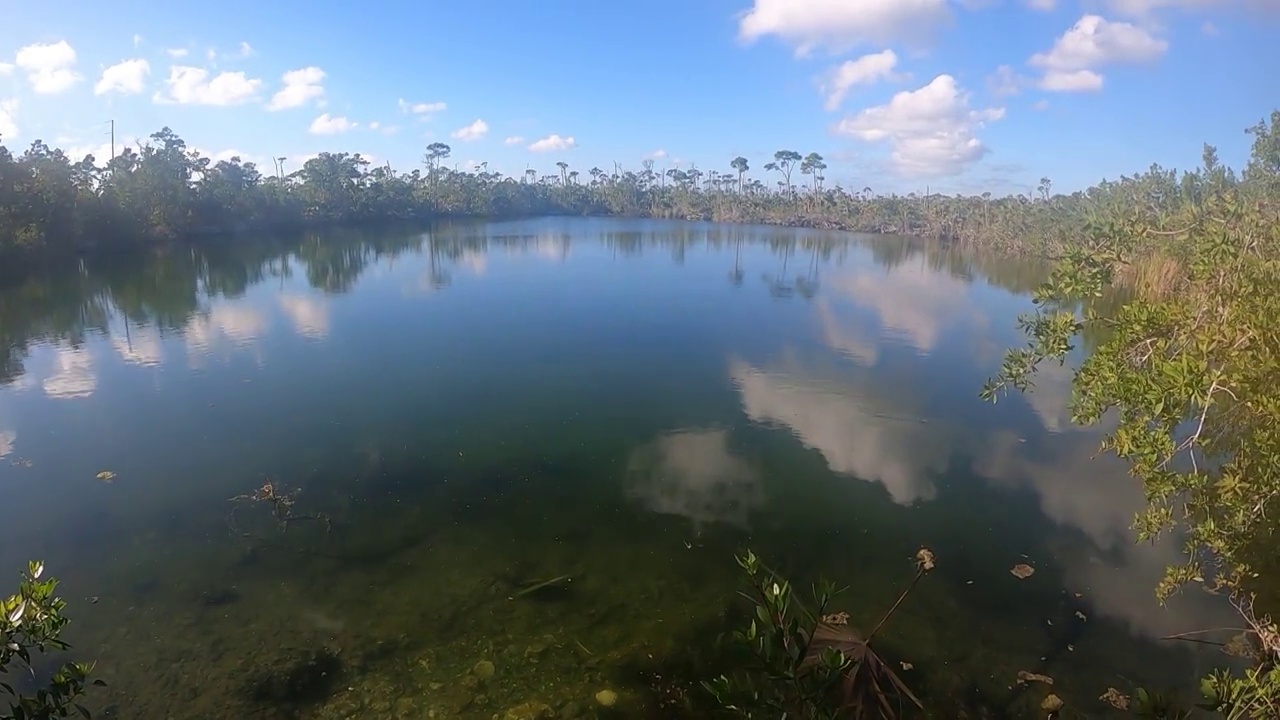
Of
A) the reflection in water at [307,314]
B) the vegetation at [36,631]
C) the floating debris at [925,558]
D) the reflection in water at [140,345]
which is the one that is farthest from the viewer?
the reflection in water at [307,314]

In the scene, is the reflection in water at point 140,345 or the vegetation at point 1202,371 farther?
the reflection in water at point 140,345

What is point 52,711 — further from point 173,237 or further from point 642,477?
point 173,237

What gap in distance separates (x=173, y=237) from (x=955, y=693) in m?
42.8

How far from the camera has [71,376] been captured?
1323 centimetres

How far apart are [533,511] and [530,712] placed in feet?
10.5

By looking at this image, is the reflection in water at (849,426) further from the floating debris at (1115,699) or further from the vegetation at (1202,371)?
the vegetation at (1202,371)

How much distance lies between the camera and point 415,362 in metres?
14.6

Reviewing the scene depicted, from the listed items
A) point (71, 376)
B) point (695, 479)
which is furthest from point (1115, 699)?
point (71, 376)

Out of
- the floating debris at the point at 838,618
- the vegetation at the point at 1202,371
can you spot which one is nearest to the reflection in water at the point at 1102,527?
the vegetation at the point at 1202,371

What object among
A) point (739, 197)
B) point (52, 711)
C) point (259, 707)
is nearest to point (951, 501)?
point (259, 707)

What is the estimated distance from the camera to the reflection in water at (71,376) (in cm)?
1223

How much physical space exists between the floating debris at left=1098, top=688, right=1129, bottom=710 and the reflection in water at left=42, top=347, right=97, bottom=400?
15.7 m

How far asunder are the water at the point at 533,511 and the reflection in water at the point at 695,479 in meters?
0.05

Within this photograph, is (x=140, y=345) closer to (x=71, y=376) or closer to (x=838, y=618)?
(x=71, y=376)
